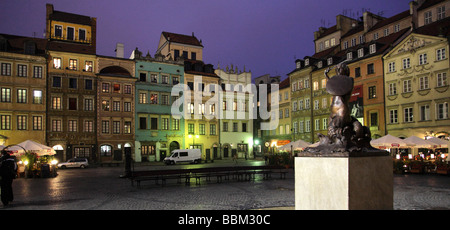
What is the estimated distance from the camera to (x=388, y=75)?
3578 centimetres

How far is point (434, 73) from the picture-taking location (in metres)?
31.1

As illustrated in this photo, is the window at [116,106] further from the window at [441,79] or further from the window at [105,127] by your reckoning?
the window at [441,79]

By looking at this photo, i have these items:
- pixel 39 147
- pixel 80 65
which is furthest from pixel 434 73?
pixel 80 65

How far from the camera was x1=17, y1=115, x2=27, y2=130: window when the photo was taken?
127ft

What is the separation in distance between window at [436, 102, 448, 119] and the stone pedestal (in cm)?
2807

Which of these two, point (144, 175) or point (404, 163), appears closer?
point (144, 175)

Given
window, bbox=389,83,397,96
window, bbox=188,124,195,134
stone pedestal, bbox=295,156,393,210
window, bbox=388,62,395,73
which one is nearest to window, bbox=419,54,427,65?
window, bbox=388,62,395,73

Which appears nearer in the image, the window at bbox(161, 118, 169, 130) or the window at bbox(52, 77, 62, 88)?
the window at bbox(52, 77, 62, 88)

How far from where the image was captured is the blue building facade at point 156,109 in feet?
152

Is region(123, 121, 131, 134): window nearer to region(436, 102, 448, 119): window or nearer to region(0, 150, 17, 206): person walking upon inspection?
region(0, 150, 17, 206): person walking

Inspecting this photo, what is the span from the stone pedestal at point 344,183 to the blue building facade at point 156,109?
134 ft
